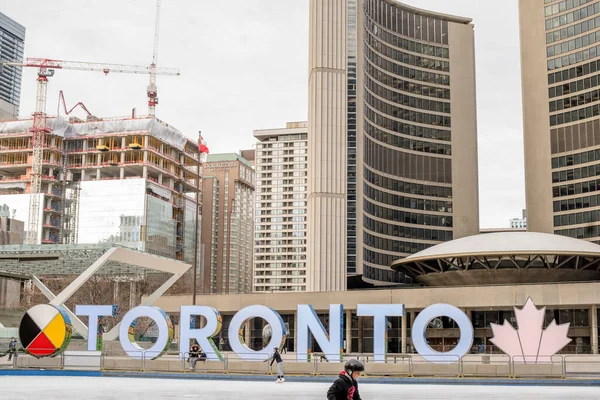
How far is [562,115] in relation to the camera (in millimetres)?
117875

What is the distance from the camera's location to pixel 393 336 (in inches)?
3196

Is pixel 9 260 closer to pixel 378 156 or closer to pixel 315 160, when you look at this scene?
pixel 315 160

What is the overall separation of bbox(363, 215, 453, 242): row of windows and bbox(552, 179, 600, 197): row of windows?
18131mm

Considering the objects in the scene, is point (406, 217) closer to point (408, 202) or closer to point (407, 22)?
point (408, 202)

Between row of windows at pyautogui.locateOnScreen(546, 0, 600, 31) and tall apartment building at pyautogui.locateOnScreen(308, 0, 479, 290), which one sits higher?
row of windows at pyautogui.locateOnScreen(546, 0, 600, 31)

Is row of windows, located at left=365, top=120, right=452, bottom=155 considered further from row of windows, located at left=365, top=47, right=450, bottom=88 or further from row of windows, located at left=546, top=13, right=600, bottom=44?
row of windows, located at left=546, top=13, right=600, bottom=44

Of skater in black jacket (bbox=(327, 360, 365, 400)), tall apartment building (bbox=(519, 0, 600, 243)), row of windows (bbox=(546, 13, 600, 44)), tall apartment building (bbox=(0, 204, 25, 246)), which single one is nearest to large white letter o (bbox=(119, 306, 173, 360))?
skater in black jacket (bbox=(327, 360, 365, 400))

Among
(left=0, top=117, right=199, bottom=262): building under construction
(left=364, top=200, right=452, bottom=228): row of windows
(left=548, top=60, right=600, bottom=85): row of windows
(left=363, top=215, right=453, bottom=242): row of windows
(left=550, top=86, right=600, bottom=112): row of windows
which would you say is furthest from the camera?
(left=0, top=117, right=199, bottom=262): building under construction

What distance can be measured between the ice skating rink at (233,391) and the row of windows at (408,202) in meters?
73.8

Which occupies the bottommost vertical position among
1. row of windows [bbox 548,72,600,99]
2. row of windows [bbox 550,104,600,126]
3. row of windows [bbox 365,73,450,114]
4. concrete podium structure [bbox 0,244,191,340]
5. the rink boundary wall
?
the rink boundary wall

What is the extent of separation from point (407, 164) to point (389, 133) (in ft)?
19.3

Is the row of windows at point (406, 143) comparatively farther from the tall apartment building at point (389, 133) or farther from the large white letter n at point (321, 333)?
the large white letter n at point (321, 333)

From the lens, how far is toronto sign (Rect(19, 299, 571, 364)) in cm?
4122

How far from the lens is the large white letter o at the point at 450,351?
40438 millimetres
